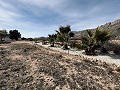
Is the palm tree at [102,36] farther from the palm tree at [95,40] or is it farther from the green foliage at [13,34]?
the green foliage at [13,34]

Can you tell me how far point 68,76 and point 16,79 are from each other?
4337 mm

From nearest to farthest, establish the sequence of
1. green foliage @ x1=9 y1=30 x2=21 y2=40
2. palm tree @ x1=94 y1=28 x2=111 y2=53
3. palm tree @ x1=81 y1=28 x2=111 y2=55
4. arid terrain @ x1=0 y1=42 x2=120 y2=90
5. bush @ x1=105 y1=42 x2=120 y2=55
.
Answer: arid terrain @ x1=0 y1=42 x2=120 y2=90 → bush @ x1=105 y1=42 x2=120 y2=55 → palm tree @ x1=81 y1=28 x2=111 y2=55 → palm tree @ x1=94 y1=28 x2=111 y2=53 → green foliage @ x1=9 y1=30 x2=21 y2=40

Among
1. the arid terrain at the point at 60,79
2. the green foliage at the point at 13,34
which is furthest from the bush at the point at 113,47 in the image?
the green foliage at the point at 13,34

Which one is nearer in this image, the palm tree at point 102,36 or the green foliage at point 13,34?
the palm tree at point 102,36

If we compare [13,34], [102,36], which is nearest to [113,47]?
[102,36]

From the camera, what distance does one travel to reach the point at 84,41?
30.8 m

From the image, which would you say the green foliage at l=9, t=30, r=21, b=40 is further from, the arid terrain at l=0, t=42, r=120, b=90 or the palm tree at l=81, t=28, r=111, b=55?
the arid terrain at l=0, t=42, r=120, b=90

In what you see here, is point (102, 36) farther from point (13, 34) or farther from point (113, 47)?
point (13, 34)

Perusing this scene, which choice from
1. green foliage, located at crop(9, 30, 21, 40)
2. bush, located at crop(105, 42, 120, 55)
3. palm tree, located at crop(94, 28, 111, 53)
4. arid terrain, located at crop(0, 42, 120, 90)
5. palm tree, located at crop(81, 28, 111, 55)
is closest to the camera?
arid terrain, located at crop(0, 42, 120, 90)

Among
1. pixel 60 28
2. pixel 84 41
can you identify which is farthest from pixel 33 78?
pixel 60 28

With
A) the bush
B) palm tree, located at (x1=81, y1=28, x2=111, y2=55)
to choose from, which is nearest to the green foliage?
palm tree, located at (x1=81, y1=28, x2=111, y2=55)

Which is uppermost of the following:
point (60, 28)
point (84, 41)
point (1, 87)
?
point (60, 28)

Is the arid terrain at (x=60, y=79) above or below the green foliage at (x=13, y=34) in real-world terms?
below

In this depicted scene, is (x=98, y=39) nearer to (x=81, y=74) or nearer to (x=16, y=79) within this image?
(x=81, y=74)
